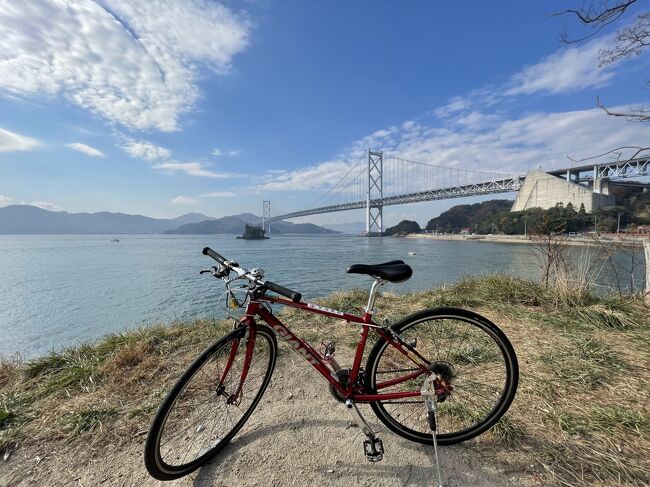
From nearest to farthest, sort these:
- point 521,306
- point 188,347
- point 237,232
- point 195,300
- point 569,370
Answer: point 569,370
point 188,347
point 521,306
point 195,300
point 237,232

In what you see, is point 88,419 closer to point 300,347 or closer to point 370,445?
point 300,347

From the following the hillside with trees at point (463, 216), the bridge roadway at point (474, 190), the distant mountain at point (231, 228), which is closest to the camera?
the bridge roadway at point (474, 190)

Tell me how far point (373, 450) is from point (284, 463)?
1.54 feet

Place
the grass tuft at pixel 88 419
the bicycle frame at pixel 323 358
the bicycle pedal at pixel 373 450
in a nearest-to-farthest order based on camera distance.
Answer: the bicycle pedal at pixel 373 450 < the bicycle frame at pixel 323 358 < the grass tuft at pixel 88 419

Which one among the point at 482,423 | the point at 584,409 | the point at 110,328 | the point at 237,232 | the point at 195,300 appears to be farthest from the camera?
the point at 237,232

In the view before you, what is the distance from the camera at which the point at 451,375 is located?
5.69ft

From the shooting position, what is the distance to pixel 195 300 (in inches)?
456

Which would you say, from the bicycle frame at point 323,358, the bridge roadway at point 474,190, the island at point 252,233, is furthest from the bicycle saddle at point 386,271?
the island at point 252,233

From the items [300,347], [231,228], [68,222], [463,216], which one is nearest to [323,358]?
[300,347]

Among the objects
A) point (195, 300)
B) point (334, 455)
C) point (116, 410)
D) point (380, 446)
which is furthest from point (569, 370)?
point (195, 300)

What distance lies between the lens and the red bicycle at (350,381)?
1.56 m

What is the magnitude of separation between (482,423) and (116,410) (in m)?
2.27

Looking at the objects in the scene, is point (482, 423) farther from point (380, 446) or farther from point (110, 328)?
point (110, 328)

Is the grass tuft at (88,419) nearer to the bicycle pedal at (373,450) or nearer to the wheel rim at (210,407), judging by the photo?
the wheel rim at (210,407)
